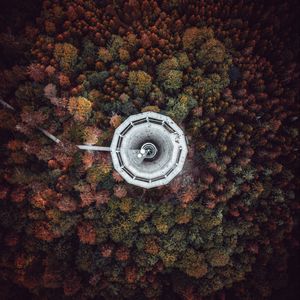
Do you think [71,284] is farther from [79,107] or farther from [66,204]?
[79,107]

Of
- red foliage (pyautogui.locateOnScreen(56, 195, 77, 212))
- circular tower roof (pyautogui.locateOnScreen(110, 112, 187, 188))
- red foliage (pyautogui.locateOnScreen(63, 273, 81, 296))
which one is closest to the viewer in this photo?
circular tower roof (pyautogui.locateOnScreen(110, 112, 187, 188))

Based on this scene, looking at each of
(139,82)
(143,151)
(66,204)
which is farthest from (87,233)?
(139,82)

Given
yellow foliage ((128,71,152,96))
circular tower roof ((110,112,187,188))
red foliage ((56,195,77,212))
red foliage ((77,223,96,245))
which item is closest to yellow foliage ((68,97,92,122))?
circular tower roof ((110,112,187,188))

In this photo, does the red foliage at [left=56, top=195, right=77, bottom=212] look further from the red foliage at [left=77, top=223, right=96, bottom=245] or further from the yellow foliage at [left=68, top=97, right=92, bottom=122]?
the yellow foliage at [left=68, top=97, right=92, bottom=122]

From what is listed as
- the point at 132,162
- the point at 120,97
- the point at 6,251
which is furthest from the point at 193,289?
the point at 120,97

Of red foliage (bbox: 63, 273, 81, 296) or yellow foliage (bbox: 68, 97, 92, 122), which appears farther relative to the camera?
red foliage (bbox: 63, 273, 81, 296)

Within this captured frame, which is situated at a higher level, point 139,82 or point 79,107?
point 139,82

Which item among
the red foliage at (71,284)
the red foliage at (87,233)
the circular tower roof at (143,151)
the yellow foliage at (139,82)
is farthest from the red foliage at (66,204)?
the yellow foliage at (139,82)

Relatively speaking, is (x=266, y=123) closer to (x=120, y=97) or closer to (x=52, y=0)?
(x=120, y=97)
